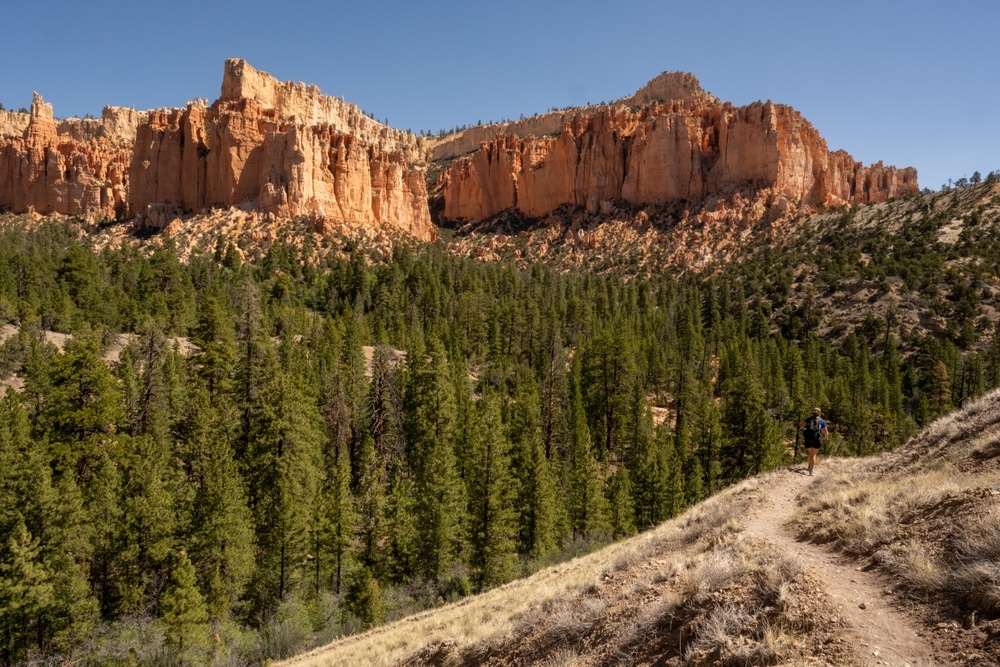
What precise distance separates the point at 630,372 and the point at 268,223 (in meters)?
79.2

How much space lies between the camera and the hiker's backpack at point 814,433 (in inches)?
590

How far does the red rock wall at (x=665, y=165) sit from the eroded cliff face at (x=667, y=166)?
0.71 ft

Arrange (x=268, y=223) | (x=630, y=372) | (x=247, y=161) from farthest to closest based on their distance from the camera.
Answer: (x=247, y=161)
(x=268, y=223)
(x=630, y=372)

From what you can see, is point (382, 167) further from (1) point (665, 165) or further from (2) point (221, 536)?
(2) point (221, 536)

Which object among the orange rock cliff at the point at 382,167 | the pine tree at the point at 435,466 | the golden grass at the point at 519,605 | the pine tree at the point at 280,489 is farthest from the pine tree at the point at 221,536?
the orange rock cliff at the point at 382,167

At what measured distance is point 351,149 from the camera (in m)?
118

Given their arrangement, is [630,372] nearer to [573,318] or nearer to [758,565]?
[573,318]

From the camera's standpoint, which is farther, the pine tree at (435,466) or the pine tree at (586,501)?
the pine tree at (586,501)

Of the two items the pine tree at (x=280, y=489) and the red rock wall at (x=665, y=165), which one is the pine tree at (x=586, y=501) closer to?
the pine tree at (x=280, y=489)

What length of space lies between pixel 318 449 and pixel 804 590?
29861 millimetres

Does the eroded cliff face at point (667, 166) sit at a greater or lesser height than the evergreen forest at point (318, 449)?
greater

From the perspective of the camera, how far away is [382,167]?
122188 millimetres

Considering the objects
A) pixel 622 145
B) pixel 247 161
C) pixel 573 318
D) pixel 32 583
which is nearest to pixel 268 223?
pixel 247 161

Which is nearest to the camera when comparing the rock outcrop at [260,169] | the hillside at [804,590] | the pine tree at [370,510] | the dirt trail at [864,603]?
the dirt trail at [864,603]
